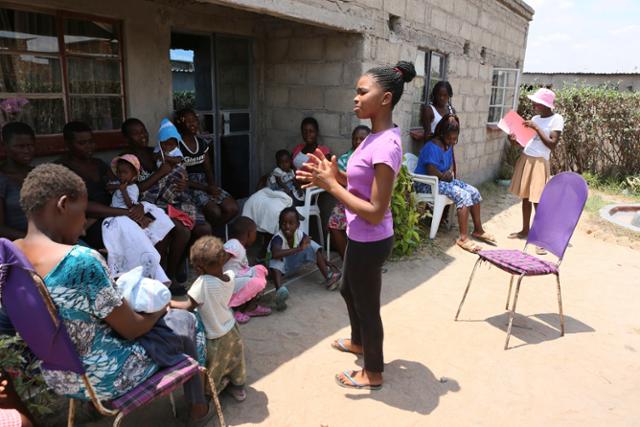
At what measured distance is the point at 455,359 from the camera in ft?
10.4

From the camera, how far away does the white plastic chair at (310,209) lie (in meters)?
4.72

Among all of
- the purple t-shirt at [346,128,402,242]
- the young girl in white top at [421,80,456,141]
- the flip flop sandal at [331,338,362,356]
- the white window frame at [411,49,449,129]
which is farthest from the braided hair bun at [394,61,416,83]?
the white window frame at [411,49,449,129]

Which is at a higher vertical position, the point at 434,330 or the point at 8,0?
the point at 8,0

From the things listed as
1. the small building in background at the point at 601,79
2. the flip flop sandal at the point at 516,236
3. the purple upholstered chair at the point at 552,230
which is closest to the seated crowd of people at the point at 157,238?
the flip flop sandal at the point at 516,236

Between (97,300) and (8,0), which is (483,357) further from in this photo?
(8,0)

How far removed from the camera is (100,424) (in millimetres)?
2375

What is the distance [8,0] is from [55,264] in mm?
2683

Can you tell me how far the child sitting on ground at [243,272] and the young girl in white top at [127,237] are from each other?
1.64 ft

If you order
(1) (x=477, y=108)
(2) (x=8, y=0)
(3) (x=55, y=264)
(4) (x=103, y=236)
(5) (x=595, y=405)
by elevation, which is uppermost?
(2) (x=8, y=0)

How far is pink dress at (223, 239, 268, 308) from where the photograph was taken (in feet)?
11.0

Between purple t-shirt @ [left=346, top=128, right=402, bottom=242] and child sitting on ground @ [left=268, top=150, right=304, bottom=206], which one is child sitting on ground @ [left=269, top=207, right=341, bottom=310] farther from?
purple t-shirt @ [left=346, top=128, right=402, bottom=242]

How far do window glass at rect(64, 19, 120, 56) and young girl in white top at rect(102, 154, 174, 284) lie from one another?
3.70 ft

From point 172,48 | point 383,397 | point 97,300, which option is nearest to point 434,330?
point 383,397

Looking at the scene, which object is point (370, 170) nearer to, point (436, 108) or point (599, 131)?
point (436, 108)
